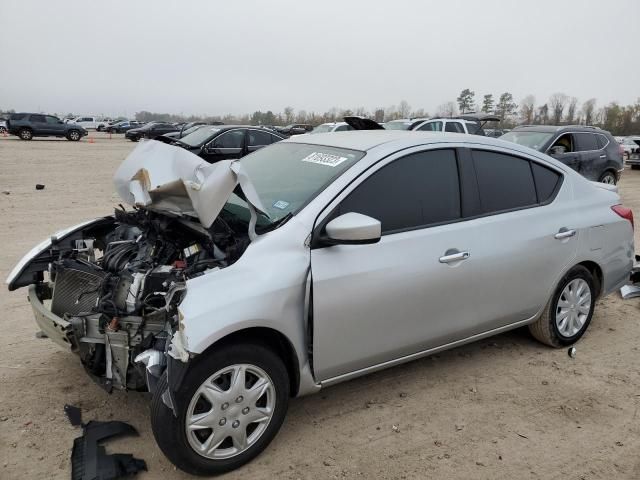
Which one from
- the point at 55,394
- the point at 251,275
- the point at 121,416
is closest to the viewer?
the point at 251,275

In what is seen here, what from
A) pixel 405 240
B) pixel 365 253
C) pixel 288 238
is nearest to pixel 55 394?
pixel 288 238

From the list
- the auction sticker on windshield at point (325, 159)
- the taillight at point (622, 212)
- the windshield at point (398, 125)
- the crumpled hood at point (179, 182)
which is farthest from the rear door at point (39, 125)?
the taillight at point (622, 212)

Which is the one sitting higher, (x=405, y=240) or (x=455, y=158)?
(x=455, y=158)

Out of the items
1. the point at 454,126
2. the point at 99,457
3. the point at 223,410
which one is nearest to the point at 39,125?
the point at 454,126

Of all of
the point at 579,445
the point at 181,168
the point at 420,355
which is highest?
the point at 181,168

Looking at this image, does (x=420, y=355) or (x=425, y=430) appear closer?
(x=425, y=430)

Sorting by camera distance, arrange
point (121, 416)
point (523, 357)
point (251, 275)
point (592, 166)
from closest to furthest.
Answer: point (251, 275) < point (121, 416) < point (523, 357) < point (592, 166)

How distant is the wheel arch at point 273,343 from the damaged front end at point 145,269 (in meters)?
0.25

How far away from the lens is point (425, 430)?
3.17m

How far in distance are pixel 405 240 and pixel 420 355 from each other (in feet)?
2.65

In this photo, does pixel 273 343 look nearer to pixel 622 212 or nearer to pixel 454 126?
pixel 622 212

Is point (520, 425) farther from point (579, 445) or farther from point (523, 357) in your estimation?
point (523, 357)

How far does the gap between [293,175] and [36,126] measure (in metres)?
31.5

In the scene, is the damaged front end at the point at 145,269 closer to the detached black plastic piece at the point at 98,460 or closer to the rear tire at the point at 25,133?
the detached black plastic piece at the point at 98,460
